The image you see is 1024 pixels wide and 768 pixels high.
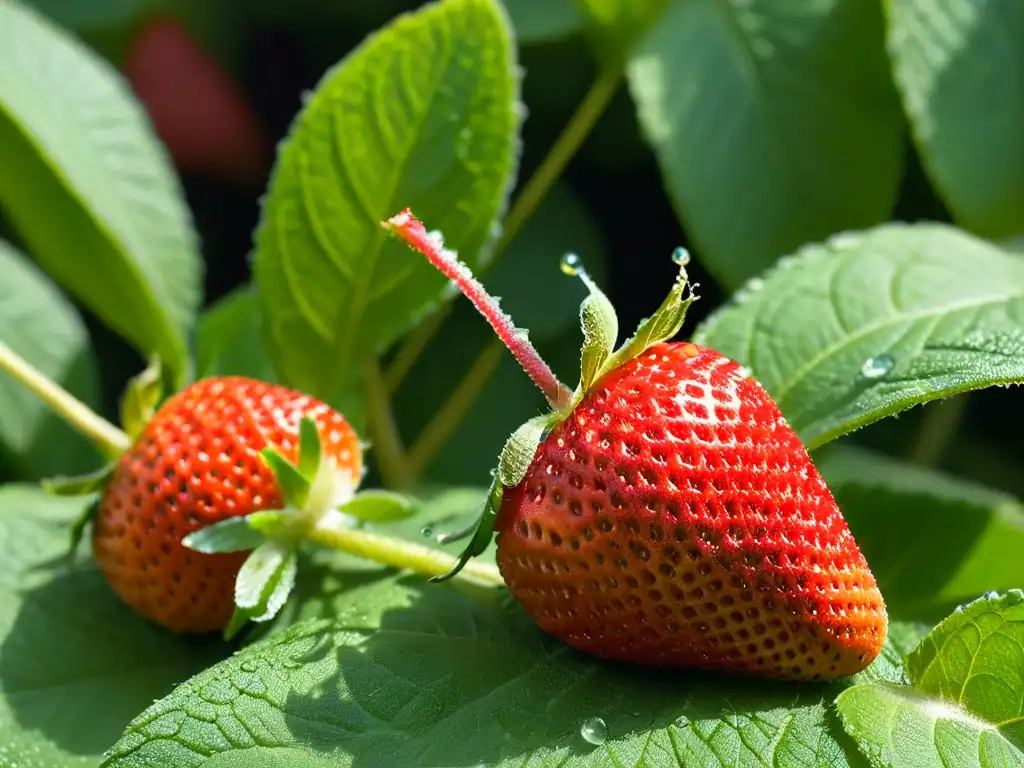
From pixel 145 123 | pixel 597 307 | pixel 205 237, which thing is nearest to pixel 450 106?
pixel 597 307

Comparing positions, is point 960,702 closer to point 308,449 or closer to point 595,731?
point 595,731

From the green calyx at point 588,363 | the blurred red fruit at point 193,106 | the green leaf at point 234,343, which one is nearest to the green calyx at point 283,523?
the green calyx at point 588,363

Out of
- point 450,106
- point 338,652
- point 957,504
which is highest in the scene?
point 450,106

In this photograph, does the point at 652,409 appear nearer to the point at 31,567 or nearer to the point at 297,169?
the point at 297,169

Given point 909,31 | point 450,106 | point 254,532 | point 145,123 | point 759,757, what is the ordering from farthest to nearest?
point 145,123, point 909,31, point 450,106, point 254,532, point 759,757

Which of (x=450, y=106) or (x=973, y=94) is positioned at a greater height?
(x=450, y=106)

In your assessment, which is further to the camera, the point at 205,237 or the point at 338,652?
the point at 205,237

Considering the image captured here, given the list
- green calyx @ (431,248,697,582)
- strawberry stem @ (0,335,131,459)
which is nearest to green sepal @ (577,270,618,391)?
green calyx @ (431,248,697,582)

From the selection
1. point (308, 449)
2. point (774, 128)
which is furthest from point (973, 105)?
point (308, 449)
